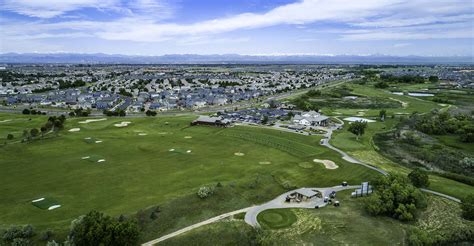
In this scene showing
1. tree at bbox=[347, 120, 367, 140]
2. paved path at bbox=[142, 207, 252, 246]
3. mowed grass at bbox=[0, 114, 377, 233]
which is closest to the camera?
paved path at bbox=[142, 207, 252, 246]

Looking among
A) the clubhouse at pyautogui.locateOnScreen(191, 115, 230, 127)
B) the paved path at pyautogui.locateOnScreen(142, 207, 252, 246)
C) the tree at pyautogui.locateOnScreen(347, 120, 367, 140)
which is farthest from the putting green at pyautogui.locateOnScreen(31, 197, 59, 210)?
the tree at pyautogui.locateOnScreen(347, 120, 367, 140)

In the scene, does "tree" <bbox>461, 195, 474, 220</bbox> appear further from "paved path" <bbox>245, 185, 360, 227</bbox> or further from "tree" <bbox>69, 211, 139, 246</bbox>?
"tree" <bbox>69, 211, 139, 246</bbox>

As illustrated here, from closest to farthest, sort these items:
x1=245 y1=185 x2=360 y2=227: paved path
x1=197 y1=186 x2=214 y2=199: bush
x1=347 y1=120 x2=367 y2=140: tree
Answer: x1=245 y1=185 x2=360 y2=227: paved path, x1=197 y1=186 x2=214 y2=199: bush, x1=347 y1=120 x2=367 y2=140: tree

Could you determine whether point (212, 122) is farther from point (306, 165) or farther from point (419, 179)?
point (419, 179)

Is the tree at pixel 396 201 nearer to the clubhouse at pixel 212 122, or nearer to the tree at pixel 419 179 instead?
the tree at pixel 419 179

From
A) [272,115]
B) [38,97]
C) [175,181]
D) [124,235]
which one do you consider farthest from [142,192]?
[38,97]

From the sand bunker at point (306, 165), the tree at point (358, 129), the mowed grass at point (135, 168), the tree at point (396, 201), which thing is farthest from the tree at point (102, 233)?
the tree at point (358, 129)

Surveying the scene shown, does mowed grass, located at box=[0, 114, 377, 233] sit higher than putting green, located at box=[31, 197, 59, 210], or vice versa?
putting green, located at box=[31, 197, 59, 210]

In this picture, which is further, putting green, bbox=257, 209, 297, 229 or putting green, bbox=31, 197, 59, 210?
putting green, bbox=31, 197, 59, 210
